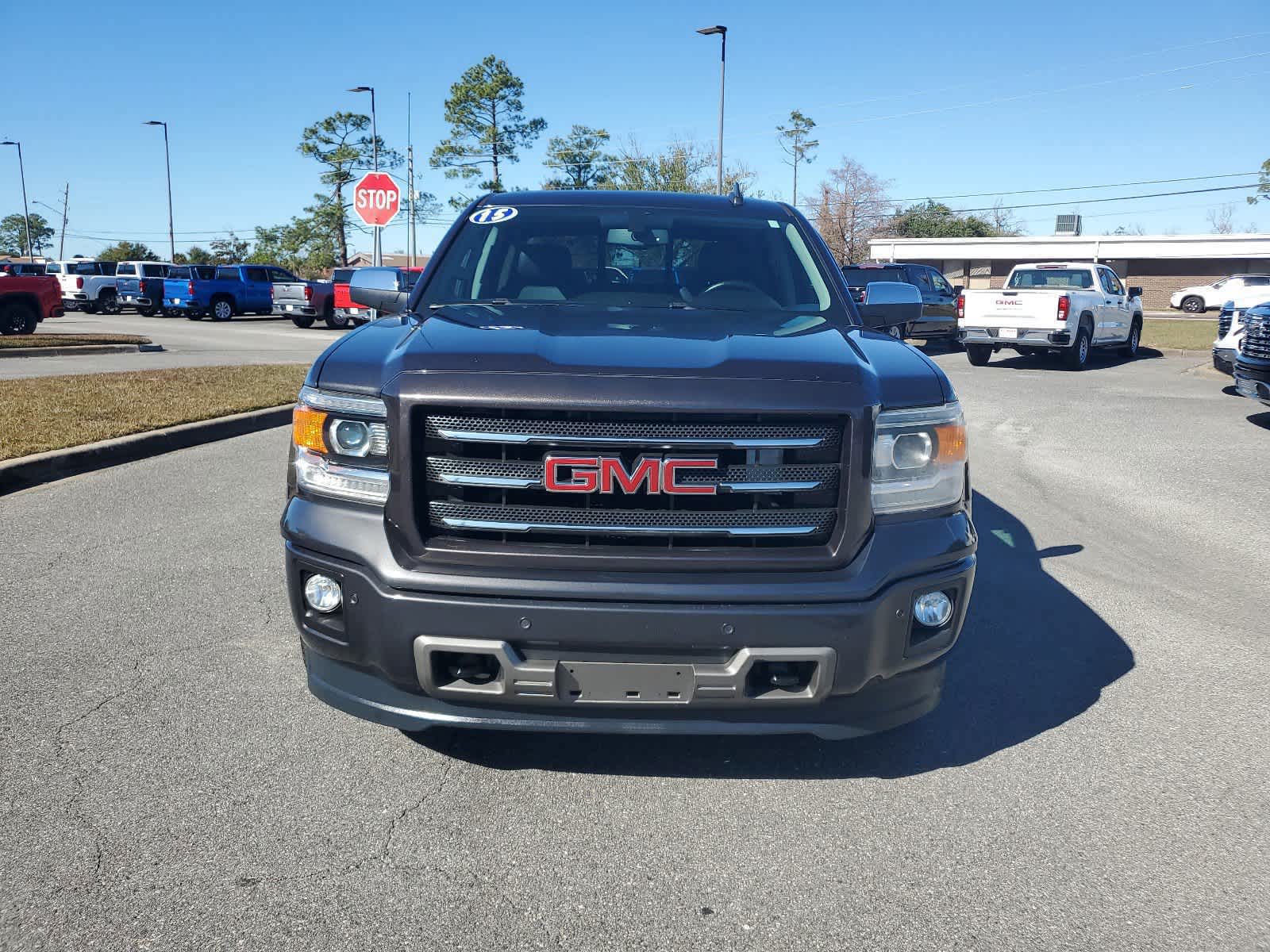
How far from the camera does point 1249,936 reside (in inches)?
97.5

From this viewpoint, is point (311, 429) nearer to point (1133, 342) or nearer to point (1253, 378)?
point (1253, 378)

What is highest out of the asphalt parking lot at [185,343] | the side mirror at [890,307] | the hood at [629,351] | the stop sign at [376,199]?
the stop sign at [376,199]

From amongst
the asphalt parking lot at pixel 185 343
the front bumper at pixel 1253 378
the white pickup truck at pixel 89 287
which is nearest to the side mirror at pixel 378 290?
the front bumper at pixel 1253 378

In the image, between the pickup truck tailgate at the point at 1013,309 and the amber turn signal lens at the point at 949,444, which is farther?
the pickup truck tailgate at the point at 1013,309

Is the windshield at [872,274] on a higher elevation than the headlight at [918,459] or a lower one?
higher

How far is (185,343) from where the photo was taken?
71.7 feet

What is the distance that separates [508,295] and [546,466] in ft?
5.33

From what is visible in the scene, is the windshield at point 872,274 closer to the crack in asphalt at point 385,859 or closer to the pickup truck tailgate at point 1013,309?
the pickup truck tailgate at point 1013,309

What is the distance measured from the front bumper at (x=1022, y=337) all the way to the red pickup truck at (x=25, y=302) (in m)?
17.6

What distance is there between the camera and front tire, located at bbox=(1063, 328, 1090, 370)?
1745 centimetres

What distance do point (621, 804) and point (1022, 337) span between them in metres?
16.0

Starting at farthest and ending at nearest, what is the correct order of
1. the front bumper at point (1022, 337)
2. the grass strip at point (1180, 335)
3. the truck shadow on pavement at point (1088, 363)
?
the grass strip at point (1180, 335), the truck shadow on pavement at point (1088, 363), the front bumper at point (1022, 337)

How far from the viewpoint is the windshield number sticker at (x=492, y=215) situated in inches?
183

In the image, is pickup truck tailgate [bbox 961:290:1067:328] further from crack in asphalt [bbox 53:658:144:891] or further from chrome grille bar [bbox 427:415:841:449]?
crack in asphalt [bbox 53:658:144:891]
